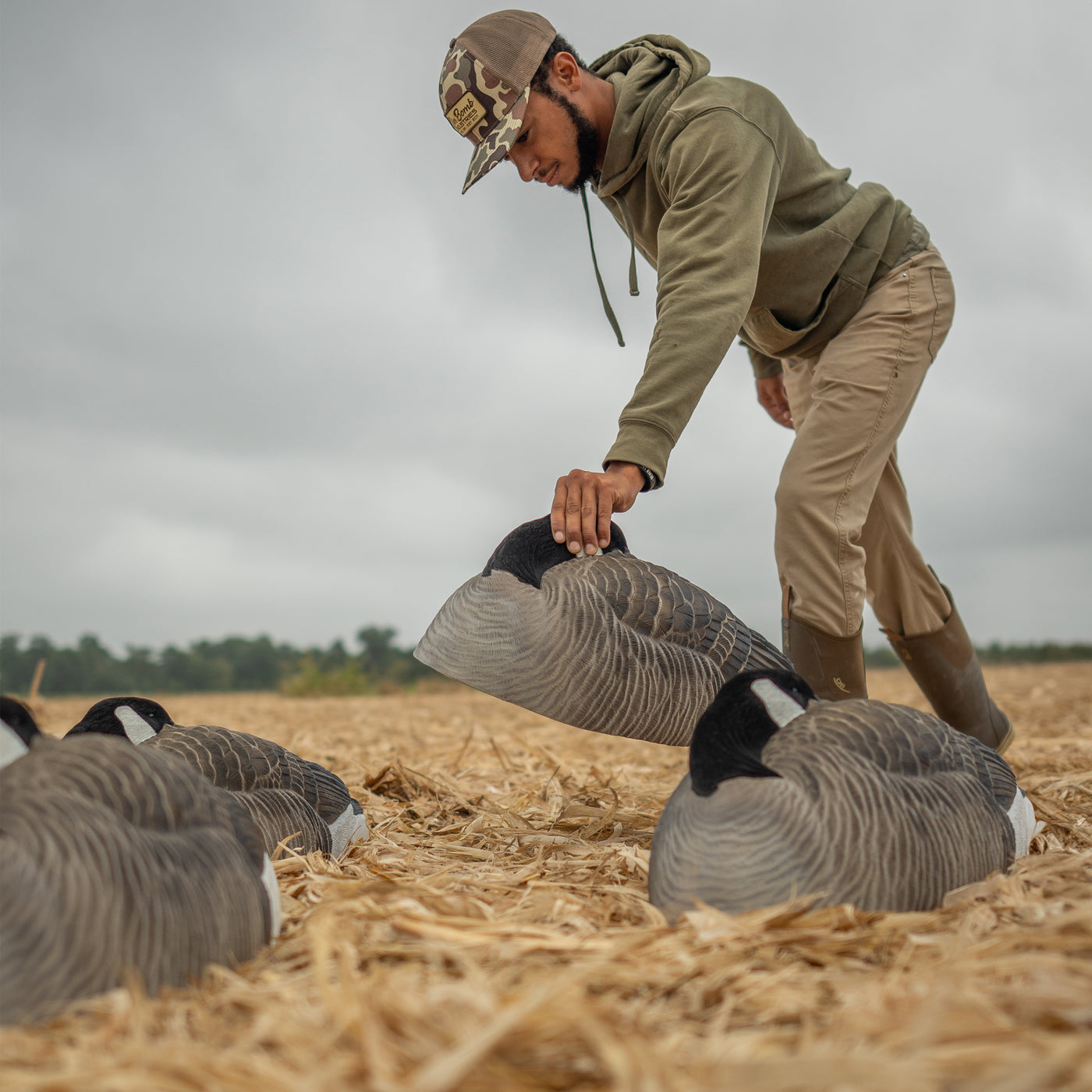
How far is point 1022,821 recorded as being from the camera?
3.32 meters

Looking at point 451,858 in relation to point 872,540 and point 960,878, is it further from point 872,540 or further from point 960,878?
point 872,540

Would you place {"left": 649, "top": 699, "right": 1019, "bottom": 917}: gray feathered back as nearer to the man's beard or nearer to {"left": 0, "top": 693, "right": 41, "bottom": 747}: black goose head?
{"left": 0, "top": 693, "right": 41, "bottom": 747}: black goose head

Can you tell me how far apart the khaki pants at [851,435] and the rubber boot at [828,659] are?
7 cm

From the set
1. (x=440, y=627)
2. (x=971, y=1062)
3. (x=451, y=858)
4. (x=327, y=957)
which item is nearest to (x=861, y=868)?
(x=971, y=1062)

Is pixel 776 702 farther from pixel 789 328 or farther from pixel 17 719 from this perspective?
pixel 789 328

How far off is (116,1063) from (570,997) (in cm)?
84

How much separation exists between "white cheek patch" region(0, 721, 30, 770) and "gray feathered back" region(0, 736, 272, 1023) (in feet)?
1.25

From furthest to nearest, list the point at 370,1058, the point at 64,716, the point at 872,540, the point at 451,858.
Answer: the point at 64,716
the point at 872,540
the point at 451,858
the point at 370,1058

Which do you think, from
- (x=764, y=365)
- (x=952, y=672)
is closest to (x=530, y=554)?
(x=764, y=365)

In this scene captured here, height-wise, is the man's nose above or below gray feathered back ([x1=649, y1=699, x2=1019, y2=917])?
above

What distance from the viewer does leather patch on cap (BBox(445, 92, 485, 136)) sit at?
14.1 ft

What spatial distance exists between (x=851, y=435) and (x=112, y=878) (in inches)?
155

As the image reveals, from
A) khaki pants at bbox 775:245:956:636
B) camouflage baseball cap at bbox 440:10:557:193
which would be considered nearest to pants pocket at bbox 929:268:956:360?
khaki pants at bbox 775:245:956:636

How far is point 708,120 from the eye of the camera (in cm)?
419
